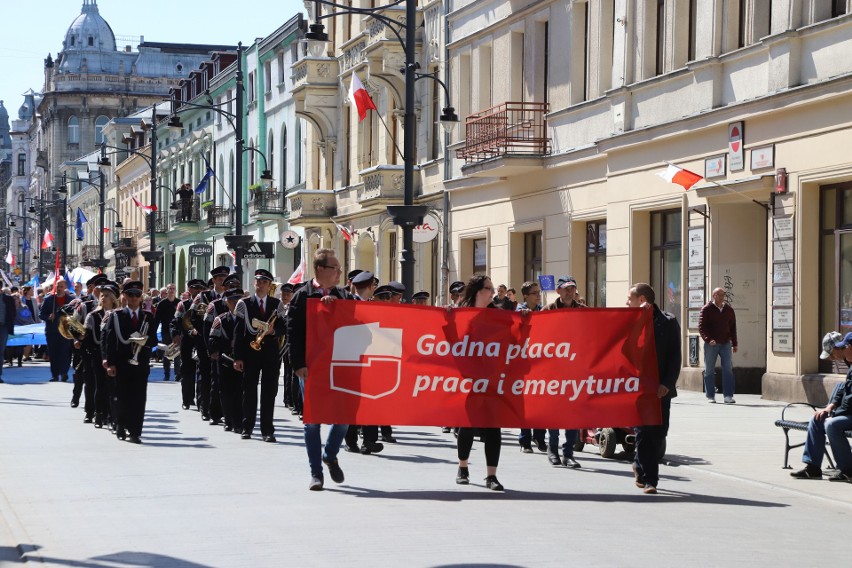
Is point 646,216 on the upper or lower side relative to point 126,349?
upper

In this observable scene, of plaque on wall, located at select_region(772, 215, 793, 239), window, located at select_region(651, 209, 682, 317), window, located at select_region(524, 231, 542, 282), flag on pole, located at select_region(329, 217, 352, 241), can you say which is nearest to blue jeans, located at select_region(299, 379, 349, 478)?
plaque on wall, located at select_region(772, 215, 793, 239)

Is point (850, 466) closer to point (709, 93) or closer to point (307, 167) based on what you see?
point (709, 93)

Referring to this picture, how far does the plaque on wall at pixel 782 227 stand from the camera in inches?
864

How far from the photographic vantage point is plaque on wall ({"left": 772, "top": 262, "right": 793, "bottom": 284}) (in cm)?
2189

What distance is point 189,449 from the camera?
51.9 feet

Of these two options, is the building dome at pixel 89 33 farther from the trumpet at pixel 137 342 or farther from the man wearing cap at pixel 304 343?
the man wearing cap at pixel 304 343

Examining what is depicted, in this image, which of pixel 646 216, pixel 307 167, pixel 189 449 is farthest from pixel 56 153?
pixel 189 449

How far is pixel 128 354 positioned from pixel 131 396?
0.52m

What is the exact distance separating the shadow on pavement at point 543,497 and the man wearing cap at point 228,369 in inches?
236

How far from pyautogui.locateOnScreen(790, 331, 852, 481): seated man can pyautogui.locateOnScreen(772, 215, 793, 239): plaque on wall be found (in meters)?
8.63

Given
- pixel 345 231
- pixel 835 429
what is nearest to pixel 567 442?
pixel 835 429

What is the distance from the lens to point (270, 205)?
55.8 m

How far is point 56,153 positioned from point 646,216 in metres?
116

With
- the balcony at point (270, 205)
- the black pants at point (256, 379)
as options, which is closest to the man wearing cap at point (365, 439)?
the black pants at point (256, 379)
